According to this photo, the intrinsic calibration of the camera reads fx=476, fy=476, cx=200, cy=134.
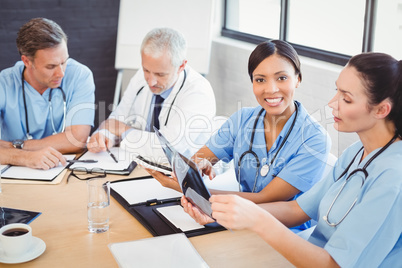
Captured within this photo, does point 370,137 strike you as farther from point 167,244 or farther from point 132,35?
point 132,35

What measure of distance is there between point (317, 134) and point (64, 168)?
3.58 feet

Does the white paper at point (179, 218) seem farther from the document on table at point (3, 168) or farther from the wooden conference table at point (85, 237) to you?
the document on table at point (3, 168)

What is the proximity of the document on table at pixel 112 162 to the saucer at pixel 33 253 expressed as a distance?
0.65 meters

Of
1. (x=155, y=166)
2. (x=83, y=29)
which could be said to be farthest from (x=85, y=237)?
(x=83, y=29)

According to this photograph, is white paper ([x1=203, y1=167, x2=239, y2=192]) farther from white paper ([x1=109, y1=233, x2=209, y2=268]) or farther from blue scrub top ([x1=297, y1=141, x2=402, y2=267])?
blue scrub top ([x1=297, y1=141, x2=402, y2=267])

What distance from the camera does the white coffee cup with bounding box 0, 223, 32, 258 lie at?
1327 mm

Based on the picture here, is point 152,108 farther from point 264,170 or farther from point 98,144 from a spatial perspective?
point 264,170

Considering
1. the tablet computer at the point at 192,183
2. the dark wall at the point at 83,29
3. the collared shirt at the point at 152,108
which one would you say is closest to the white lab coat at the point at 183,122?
the collared shirt at the point at 152,108

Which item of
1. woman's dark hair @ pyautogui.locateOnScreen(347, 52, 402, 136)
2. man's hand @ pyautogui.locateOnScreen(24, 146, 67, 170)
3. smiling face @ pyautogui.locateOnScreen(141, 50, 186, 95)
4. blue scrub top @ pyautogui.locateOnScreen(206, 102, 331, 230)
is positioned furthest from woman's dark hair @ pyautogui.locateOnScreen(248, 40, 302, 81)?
man's hand @ pyautogui.locateOnScreen(24, 146, 67, 170)

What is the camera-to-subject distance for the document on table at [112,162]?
6.78 ft

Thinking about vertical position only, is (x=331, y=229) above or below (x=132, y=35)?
below

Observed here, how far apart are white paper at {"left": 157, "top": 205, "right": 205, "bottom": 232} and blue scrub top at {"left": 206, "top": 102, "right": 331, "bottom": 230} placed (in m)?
0.45

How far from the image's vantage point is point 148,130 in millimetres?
2766

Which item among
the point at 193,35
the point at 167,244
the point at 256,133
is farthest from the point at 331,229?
the point at 193,35
